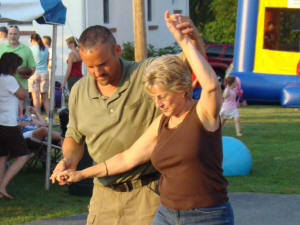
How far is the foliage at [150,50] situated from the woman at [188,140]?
21804mm

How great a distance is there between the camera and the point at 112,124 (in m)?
3.85

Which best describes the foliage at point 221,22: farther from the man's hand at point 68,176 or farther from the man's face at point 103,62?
the man's hand at point 68,176

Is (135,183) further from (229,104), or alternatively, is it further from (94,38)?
(229,104)

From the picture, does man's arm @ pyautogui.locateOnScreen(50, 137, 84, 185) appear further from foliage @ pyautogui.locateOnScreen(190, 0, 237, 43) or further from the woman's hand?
foliage @ pyautogui.locateOnScreen(190, 0, 237, 43)

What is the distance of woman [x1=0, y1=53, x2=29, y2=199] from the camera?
765 centimetres

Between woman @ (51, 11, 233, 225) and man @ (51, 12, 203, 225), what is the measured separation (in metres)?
0.44

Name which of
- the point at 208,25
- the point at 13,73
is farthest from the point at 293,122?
the point at 208,25

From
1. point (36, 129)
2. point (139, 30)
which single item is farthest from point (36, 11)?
point (139, 30)

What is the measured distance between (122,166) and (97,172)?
0.15 metres

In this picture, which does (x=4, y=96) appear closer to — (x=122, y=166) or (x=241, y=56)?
(x=122, y=166)

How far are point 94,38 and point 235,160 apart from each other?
5502 mm

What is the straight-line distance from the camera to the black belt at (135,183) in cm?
394

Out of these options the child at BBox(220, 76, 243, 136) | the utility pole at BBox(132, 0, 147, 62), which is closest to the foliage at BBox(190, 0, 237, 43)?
the utility pole at BBox(132, 0, 147, 62)

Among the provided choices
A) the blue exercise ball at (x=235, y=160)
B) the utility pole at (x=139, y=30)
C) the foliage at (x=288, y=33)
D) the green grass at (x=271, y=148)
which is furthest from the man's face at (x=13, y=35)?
the foliage at (x=288, y=33)
